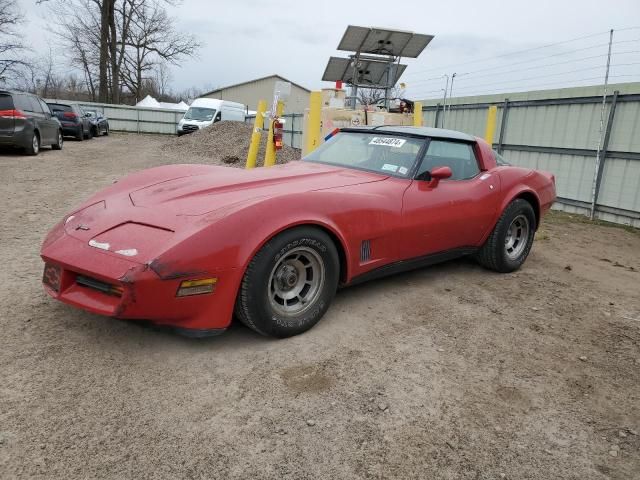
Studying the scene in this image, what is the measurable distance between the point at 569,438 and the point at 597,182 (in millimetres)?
7181

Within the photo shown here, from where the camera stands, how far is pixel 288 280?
9.85 ft

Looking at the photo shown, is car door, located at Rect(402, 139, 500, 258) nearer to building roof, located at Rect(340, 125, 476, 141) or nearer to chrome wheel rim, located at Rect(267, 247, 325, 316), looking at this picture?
building roof, located at Rect(340, 125, 476, 141)

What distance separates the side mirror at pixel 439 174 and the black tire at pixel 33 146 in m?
11.7

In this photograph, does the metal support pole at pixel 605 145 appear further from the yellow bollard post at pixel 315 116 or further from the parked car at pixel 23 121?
the parked car at pixel 23 121

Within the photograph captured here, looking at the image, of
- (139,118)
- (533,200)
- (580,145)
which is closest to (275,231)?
(533,200)

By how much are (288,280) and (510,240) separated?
273 cm

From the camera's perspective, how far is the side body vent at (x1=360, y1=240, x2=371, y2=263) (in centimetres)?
330

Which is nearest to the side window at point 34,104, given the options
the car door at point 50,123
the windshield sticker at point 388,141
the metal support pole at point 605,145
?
the car door at point 50,123

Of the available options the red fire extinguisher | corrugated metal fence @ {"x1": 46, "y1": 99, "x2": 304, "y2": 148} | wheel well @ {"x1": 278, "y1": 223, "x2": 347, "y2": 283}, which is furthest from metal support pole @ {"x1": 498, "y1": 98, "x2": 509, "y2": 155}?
corrugated metal fence @ {"x1": 46, "y1": 99, "x2": 304, "y2": 148}

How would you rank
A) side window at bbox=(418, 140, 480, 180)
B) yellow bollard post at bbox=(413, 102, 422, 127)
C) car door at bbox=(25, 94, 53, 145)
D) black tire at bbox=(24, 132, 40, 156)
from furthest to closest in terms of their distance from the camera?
1. black tire at bbox=(24, 132, 40, 156)
2. car door at bbox=(25, 94, 53, 145)
3. yellow bollard post at bbox=(413, 102, 422, 127)
4. side window at bbox=(418, 140, 480, 180)

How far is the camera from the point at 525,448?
7.03ft

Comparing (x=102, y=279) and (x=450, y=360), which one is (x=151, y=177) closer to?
(x=102, y=279)

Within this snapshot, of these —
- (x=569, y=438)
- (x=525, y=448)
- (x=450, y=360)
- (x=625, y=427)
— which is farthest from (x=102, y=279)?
(x=625, y=427)

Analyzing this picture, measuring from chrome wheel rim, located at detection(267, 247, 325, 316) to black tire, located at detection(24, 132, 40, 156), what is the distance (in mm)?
11666
